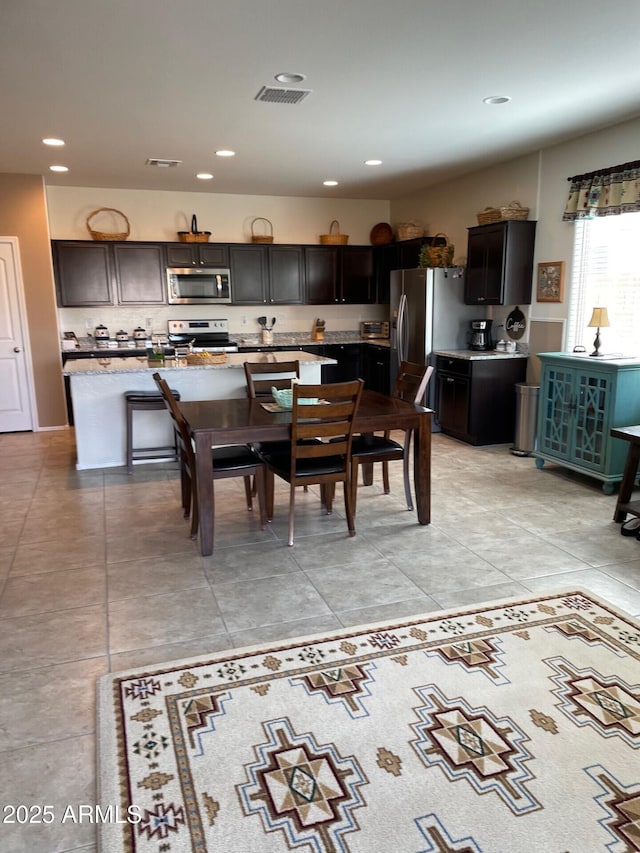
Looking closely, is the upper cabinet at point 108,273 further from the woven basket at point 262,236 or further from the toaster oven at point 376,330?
the toaster oven at point 376,330

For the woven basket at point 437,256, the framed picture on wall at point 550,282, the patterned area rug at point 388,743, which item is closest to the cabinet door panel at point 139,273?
the woven basket at point 437,256

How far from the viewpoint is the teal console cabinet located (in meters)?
4.39

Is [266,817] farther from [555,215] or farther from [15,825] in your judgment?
[555,215]

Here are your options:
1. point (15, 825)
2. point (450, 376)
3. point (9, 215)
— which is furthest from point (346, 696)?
point (9, 215)

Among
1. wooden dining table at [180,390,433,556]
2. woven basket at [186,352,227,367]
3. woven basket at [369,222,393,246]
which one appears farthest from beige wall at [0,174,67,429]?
woven basket at [369,222,393,246]

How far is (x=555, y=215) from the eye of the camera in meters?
5.44

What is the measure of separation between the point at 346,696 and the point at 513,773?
0.61 m

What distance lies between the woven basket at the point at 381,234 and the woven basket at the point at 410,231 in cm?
43

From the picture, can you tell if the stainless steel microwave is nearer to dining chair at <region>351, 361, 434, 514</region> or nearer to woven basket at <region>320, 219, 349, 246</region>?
woven basket at <region>320, 219, 349, 246</region>

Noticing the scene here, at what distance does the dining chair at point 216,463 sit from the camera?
3463 millimetres

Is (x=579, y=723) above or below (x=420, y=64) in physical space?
below

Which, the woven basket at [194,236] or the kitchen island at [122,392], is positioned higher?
the woven basket at [194,236]

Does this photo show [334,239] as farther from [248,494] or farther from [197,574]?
[197,574]

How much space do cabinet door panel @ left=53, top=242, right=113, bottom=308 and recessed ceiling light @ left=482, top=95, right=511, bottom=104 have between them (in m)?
4.69
